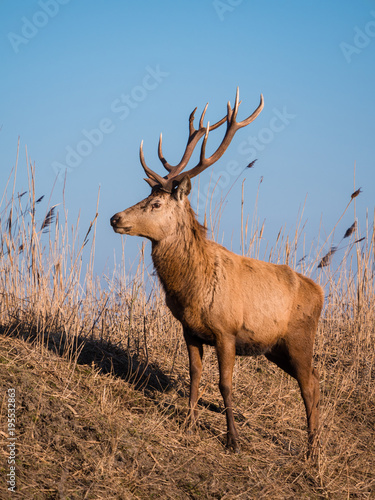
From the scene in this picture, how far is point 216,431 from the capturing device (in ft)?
15.8

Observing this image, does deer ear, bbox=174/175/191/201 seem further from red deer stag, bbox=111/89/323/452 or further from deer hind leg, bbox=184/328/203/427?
deer hind leg, bbox=184/328/203/427

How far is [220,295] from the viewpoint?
180 inches

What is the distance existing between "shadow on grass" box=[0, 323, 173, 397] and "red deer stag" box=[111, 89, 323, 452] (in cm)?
78

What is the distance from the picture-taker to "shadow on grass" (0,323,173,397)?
525 cm

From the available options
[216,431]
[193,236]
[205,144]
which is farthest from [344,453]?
[205,144]

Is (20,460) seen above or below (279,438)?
above

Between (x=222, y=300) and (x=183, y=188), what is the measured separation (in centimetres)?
101

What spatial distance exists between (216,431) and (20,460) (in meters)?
1.87

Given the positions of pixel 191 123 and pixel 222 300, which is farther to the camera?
pixel 191 123

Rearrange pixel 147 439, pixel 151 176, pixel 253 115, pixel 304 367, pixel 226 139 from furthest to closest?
pixel 253 115
pixel 226 139
pixel 151 176
pixel 304 367
pixel 147 439

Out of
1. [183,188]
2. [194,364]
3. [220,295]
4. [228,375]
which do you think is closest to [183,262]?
[220,295]

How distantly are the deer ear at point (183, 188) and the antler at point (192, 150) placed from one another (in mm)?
87

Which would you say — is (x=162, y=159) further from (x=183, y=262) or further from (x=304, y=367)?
(x=304, y=367)

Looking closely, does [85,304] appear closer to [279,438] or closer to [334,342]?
[279,438]
